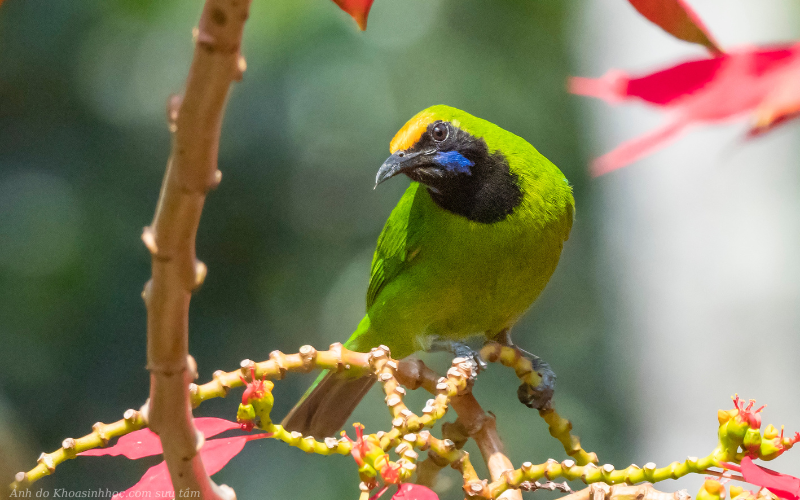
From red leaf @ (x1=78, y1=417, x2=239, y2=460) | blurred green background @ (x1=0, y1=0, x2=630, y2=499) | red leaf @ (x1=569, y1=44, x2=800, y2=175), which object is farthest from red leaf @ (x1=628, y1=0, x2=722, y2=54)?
blurred green background @ (x1=0, y1=0, x2=630, y2=499)

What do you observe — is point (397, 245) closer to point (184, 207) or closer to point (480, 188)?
point (480, 188)

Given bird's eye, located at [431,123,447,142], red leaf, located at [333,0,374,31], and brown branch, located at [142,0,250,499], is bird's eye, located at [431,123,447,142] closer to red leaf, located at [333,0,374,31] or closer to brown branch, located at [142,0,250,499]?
red leaf, located at [333,0,374,31]

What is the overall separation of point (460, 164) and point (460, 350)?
0.38 m

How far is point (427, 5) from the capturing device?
3.99 meters

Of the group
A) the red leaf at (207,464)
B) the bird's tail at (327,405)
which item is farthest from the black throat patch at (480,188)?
the red leaf at (207,464)

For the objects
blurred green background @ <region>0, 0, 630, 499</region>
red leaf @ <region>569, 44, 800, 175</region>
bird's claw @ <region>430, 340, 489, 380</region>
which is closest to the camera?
red leaf @ <region>569, 44, 800, 175</region>

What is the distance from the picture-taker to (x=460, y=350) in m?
1.23

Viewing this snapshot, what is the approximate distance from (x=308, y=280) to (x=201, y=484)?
3330 mm

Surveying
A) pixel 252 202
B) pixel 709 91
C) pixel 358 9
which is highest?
pixel 252 202

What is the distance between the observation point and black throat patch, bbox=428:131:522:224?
1.27 meters

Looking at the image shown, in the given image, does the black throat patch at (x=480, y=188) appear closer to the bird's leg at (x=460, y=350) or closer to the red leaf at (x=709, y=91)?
the bird's leg at (x=460, y=350)

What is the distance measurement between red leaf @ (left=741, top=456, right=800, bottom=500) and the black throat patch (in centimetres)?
80

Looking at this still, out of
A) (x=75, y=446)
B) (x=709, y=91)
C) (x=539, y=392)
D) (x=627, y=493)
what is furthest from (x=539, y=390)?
(x=709, y=91)

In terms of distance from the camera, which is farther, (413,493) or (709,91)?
(413,493)
